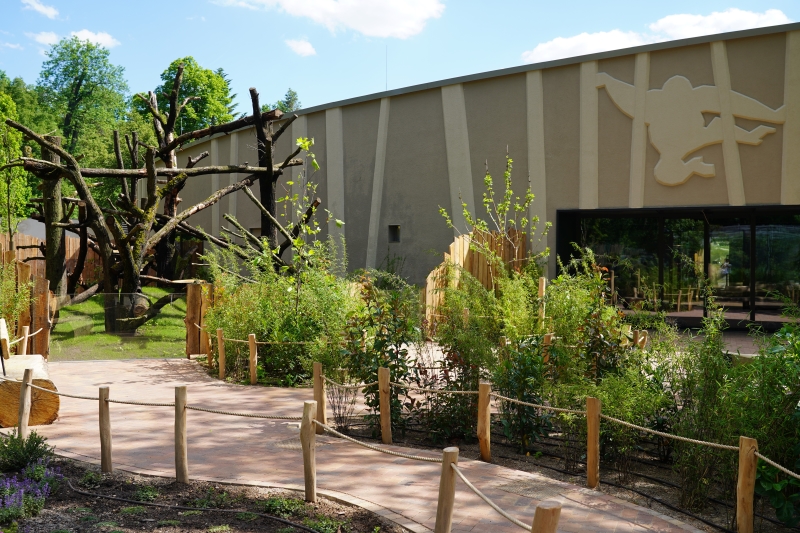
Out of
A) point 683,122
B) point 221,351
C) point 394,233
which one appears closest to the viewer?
point 221,351

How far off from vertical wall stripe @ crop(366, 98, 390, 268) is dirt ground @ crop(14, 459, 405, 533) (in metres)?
16.1

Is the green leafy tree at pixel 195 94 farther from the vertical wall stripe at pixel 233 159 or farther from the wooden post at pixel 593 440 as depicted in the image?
the wooden post at pixel 593 440

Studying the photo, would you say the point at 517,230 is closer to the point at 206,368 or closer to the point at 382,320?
the point at 206,368

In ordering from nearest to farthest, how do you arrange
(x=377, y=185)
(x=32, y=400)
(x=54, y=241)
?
(x=32, y=400) → (x=54, y=241) → (x=377, y=185)

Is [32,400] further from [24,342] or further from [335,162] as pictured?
[335,162]

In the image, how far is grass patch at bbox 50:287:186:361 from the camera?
13430mm

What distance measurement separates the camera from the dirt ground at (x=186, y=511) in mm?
4770

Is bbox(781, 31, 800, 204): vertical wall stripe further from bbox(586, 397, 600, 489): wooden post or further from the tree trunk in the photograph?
the tree trunk

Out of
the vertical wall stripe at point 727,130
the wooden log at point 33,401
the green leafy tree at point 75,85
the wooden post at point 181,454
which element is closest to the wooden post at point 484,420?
the wooden post at point 181,454

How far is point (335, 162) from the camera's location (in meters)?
23.0

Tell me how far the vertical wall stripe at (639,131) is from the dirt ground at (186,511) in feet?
45.9

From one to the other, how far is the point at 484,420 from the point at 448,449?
7.45 ft

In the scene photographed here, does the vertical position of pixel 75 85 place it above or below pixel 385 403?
above

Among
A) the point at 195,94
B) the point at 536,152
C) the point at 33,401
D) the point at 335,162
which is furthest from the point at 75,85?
the point at 33,401
